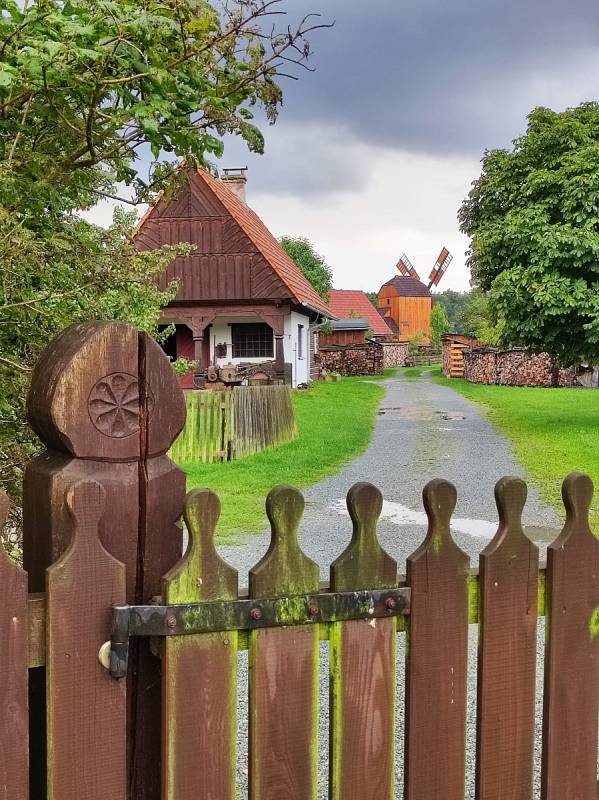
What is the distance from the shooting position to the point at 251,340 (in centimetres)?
2625

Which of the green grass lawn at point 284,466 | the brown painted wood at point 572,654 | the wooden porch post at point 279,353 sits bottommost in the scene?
the green grass lawn at point 284,466

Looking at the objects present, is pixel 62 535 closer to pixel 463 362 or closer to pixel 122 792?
pixel 122 792

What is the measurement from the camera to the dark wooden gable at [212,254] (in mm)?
23906

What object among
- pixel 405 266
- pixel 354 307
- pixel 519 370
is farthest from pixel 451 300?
pixel 519 370

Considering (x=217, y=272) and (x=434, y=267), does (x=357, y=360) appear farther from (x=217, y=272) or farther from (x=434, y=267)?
(x=434, y=267)

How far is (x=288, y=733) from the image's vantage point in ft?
5.66

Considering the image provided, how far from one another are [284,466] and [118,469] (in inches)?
367

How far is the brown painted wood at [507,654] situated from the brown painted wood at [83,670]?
851 mm

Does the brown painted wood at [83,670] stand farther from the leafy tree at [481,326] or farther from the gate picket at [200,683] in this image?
the leafy tree at [481,326]

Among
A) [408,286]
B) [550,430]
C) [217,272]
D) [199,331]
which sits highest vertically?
[408,286]

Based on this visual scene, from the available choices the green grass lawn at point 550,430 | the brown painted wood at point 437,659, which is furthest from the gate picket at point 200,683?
the green grass lawn at point 550,430

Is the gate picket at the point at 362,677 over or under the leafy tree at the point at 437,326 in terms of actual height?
under

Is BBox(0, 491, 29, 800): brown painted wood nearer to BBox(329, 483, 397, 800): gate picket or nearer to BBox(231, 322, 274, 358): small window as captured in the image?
BBox(329, 483, 397, 800): gate picket

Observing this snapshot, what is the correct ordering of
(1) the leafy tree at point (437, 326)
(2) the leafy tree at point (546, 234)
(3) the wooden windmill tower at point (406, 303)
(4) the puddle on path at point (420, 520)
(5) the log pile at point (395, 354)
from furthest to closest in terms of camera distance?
(3) the wooden windmill tower at point (406, 303)
(1) the leafy tree at point (437, 326)
(5) the log pile at point (395, 354)
(2) the leafy tree at point (546, 234)
(4) the puddle on path at point (420, 520)
